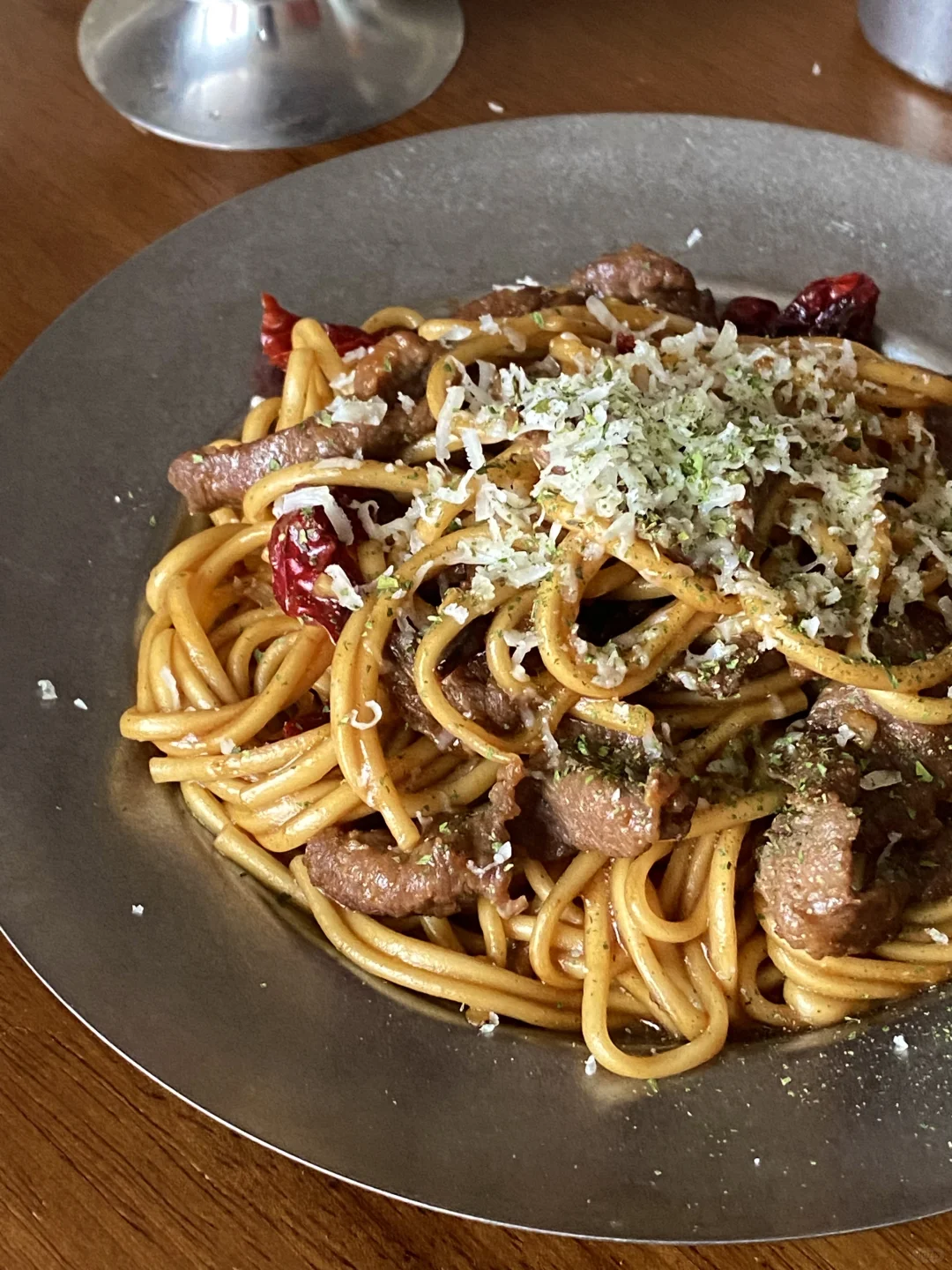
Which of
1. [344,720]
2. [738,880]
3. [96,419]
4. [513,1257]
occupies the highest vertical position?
[96,419]

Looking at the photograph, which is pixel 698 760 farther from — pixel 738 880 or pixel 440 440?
pixel 440 440

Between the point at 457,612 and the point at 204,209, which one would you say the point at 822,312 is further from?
the point at 204,209

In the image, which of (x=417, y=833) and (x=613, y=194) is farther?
(x=613, y=194)

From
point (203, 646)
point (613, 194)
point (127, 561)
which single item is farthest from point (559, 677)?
point (613, 194)

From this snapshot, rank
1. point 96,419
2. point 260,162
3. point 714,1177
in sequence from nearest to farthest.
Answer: point 714,1177
point 96,419
point 260,162

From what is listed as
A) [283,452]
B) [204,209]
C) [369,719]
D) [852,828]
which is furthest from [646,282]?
[204,209]

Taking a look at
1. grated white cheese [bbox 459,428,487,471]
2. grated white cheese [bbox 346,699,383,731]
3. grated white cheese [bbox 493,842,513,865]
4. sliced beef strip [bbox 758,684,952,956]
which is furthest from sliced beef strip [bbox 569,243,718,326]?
grated white cheese [bbox 493,842,513,865]

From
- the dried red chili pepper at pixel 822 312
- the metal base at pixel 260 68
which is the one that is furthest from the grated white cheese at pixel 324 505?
the metal base at pixel 260 68
